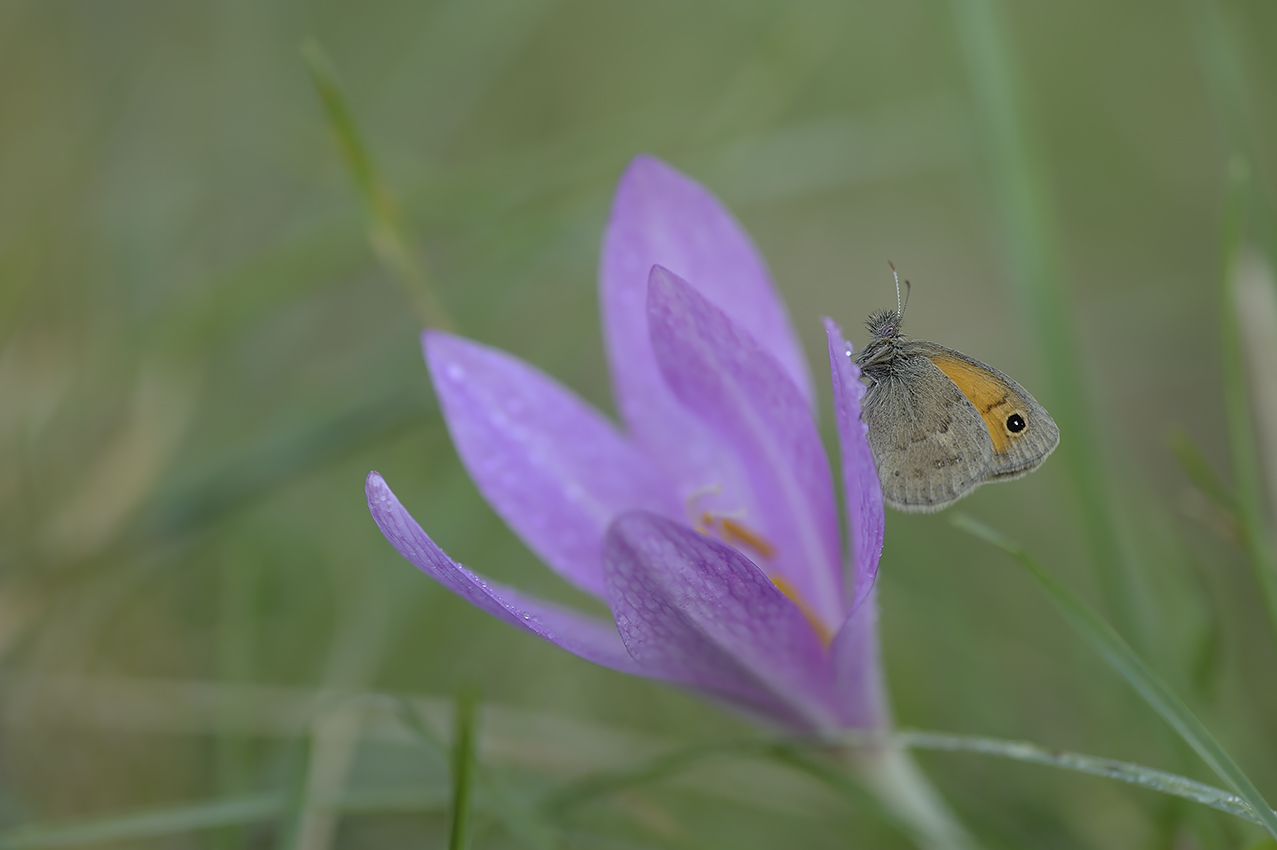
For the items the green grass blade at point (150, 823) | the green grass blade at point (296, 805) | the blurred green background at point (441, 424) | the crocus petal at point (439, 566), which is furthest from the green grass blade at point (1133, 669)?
the green grass blade at point (150, 823)

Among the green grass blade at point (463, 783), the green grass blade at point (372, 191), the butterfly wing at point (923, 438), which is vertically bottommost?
the green grass blade at point (463, 783)

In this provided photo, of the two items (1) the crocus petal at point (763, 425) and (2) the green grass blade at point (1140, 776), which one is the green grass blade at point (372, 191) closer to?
(1) the crocus petal at point (763, 425)

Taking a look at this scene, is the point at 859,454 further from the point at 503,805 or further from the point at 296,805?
the point at 296,805

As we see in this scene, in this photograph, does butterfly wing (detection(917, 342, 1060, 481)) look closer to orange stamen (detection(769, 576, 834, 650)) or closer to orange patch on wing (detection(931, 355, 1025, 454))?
orange patch on wing (detection(931, 355, 1025, 454))

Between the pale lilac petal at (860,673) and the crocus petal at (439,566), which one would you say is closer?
the crocus petal at (439,566)

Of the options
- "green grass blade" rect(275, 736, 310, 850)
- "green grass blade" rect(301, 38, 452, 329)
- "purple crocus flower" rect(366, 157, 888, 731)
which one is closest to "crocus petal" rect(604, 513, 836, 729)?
"purple crocus flower" rect(366, 157, 888, 731)

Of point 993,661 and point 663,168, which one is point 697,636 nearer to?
point 663,168
